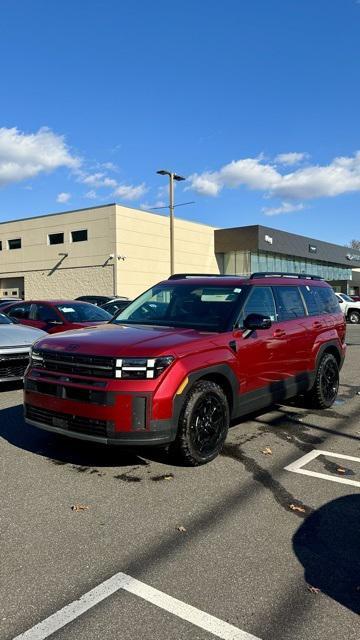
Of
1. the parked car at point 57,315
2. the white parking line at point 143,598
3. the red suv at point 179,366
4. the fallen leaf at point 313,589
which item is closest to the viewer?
the white parking line at point 143,598

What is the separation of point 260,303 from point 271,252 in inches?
1756

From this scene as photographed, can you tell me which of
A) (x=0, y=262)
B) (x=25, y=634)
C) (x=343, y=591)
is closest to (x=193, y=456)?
(x=343, y=591)

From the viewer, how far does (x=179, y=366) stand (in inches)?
177

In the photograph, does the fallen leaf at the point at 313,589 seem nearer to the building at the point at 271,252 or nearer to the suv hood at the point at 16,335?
the suv hood at the point at 16,335

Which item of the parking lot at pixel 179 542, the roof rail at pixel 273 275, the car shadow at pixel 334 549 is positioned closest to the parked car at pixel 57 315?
the roof rail at pixel 273 275

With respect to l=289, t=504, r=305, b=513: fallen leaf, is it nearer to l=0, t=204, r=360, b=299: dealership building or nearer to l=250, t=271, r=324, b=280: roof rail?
l=250, t=271, r=324, b=280: roof rail

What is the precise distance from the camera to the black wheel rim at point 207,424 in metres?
4.68

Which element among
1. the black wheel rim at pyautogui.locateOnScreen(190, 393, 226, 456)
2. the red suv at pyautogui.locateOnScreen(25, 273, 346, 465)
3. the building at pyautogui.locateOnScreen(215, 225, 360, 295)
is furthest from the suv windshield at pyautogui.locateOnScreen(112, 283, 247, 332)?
the building at pyautogui.locateOnScreen(215, 225, 360, 295)

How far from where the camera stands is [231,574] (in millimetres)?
2984

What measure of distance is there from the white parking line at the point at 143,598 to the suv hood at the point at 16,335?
18.7 ft

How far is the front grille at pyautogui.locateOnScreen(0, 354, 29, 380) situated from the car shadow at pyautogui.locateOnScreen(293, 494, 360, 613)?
546cm

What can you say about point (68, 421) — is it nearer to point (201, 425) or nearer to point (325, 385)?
point (201, 425)

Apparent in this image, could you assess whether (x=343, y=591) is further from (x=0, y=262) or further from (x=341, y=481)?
(x=0, y=262)

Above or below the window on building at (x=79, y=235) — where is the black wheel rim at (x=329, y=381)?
below
